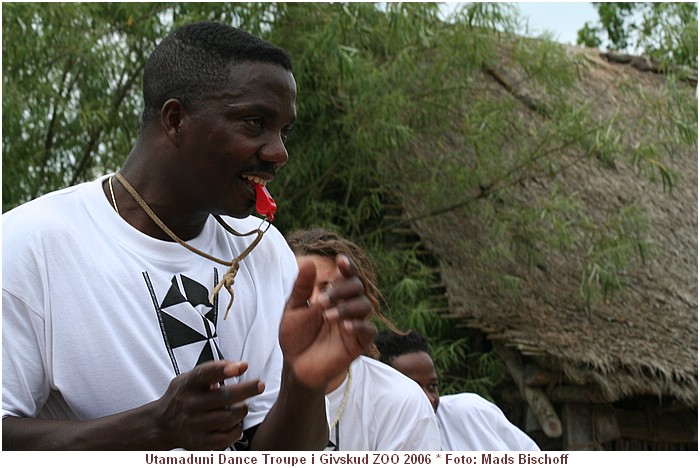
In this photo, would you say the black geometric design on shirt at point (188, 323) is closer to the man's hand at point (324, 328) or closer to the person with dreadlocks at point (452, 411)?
the man's hand at point (324, 328)

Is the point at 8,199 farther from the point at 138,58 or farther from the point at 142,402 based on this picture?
the point at 142,402

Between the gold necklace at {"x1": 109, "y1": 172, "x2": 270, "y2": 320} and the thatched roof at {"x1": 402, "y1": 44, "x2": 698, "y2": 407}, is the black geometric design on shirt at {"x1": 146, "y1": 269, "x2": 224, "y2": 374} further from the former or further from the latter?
the thatched roof at {"x1": 402, "y1": 44, "x2": 698, "y2": 407}

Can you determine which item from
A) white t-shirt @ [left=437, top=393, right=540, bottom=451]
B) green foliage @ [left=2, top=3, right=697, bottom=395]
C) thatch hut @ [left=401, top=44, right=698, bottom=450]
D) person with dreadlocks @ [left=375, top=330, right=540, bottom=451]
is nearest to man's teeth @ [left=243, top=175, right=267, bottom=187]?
person with dreadlocks @ [left=375, top=330, right=540, bottom=451]

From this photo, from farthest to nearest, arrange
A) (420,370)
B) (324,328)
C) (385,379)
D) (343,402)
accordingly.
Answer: (420,370)
(385,379)
(343,402)
(324,328)

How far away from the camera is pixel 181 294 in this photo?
1.96 metres

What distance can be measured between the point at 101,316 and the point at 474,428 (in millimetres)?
2944

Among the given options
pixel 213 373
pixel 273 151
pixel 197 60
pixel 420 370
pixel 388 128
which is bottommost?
pixel 420 370

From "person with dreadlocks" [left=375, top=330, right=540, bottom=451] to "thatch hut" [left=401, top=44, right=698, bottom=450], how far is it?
7.69ft

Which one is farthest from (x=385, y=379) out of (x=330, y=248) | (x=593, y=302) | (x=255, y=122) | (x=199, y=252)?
(x=593, y=302)

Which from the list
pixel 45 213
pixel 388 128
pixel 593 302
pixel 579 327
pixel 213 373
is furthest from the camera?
pixel 593 302

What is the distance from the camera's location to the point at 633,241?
7.22 meters

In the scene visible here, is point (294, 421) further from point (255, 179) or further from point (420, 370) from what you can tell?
point (420, 370)

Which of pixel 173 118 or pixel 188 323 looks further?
pixel 173 118

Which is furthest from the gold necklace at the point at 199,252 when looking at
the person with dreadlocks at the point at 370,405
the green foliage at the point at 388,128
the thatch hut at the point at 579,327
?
the thatch hut at the point at 579,327
